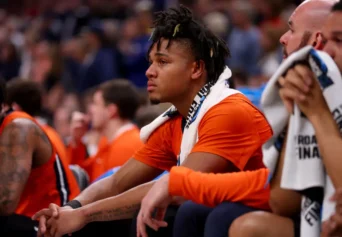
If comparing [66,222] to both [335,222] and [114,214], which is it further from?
[335,222]

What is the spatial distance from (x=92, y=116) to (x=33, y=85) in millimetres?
1344

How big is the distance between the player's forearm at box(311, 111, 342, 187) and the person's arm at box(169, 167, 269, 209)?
0.41 metres

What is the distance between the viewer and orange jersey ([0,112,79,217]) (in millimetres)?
4543

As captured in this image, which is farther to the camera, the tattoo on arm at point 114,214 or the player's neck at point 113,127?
the player's neck at point 113,127

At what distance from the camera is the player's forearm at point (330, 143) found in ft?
8.53

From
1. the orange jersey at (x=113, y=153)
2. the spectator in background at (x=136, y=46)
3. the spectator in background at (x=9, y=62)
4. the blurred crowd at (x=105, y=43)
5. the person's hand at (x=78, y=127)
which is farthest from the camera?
the spectator in background at (x=9, y=62)

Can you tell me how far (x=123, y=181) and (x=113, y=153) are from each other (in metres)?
2.08

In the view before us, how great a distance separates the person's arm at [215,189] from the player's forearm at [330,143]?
0.41 meters

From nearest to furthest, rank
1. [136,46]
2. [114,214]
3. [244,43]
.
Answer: [114,214] → [244,43] → [136,46]

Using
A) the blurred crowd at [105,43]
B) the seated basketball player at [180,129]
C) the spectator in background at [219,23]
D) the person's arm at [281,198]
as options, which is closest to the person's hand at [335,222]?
the person's arm at [281,198]

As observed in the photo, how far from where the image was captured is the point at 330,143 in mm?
2619

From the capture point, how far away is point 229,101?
366 centimetres

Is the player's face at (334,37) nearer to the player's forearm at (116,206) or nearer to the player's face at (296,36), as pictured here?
the player's face at (296,36)

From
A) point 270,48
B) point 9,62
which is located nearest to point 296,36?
point 270,48
